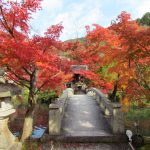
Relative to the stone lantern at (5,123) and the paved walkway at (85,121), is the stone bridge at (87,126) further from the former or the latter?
the stone lantern at (5,123)

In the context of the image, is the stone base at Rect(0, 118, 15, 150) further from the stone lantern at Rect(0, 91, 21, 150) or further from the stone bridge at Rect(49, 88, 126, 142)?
the stone bridge at Rect(49, 88, 126, 142)

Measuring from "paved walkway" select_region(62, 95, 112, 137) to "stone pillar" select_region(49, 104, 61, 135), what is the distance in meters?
0.61

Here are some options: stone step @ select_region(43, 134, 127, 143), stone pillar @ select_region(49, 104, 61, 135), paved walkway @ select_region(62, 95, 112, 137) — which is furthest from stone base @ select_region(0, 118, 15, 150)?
paved walkway @ select_region(62, 95, 112, 137)

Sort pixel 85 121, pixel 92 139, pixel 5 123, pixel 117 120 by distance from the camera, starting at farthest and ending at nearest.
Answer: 1. pixel 85 121
2. pixel 117 120
3. pixel 92 139
4. pixel 5 123

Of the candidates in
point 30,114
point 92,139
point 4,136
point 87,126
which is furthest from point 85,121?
point 4,136

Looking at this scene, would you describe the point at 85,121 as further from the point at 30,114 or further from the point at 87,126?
the point at 30,114

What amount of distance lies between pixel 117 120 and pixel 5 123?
899 cm

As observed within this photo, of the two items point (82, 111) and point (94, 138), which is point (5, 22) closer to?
point (94, 138)

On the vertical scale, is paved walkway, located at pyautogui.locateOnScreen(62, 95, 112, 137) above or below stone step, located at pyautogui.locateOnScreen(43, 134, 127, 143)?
above

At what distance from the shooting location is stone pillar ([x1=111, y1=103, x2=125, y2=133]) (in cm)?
1425

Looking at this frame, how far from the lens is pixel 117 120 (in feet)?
47.3

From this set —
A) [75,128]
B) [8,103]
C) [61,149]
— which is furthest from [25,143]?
[8,103]

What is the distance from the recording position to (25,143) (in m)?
14.0

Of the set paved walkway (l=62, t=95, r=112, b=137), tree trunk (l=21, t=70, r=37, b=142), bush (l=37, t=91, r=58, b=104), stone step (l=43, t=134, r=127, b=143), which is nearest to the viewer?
stone step (l=43, t=134, r=127, b=143)
